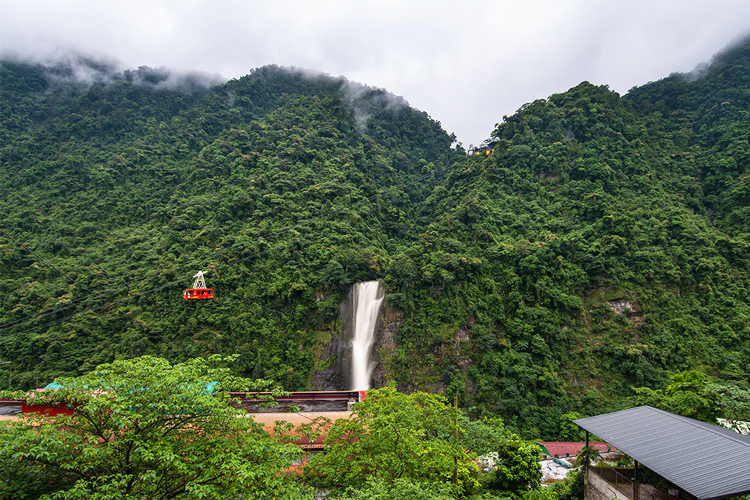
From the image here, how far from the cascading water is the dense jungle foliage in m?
1.20

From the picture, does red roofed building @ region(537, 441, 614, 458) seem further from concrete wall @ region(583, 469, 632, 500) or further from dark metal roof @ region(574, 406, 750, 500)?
dark metal roof @ region(574, 406, 750, 500)

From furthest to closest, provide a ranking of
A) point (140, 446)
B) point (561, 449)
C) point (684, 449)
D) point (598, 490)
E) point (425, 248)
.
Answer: point (425, 248) < point (561, 449) < point (598, 490) < point (684, 449) < point (140, 446)

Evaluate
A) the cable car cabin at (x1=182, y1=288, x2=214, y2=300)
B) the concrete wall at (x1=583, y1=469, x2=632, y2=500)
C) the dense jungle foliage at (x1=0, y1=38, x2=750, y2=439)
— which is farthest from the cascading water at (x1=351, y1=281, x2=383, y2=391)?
the concrete wall at (x1=583, y1=469, x2=632, y2=500)

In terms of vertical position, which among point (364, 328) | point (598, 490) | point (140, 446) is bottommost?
point (598, 490)

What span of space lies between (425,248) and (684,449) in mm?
23954

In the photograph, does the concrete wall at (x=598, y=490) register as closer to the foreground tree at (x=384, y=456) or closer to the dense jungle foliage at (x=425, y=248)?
the foreground tree at (x=384, y=456)

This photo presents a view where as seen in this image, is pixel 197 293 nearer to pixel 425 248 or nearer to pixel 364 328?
pixel 364 328

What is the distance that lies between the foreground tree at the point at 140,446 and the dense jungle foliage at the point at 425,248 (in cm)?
2190

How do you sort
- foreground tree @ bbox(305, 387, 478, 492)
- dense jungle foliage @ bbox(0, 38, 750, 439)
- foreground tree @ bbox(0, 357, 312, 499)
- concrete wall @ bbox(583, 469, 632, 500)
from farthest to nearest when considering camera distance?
dense jungle foliage @ bbox(0, 38, 750, 439) < concrete wall @ bbox(583, 469, 632, 500) < foreground tree @ bbox(305, 387, 478, 492) < foreground tree @ bbox(0, 357, 312, 499)

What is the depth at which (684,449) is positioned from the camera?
31.7 ft

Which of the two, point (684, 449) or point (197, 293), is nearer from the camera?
point (684, 449)

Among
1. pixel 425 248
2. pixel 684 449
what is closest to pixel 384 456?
pixel 684 449

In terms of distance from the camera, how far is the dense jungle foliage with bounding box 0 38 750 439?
27.1 meters

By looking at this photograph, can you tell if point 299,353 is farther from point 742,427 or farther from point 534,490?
point 742,427
